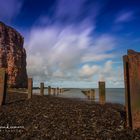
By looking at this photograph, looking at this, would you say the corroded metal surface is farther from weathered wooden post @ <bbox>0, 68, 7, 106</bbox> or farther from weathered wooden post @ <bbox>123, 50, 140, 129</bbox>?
weathered wooden post @ <bbox>123, 50, 140, 129</bbox>

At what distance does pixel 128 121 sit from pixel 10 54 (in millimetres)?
44029

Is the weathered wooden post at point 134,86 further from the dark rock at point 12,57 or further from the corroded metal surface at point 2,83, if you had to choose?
the dark rock at point 12,57

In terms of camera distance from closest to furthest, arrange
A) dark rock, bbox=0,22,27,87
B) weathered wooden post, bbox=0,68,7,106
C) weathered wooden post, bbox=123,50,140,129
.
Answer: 1. weathered wooden post, bbox=123,50,140,129
2. weathered wooden post, bbox=0,68,7,106
3. dark rock, bbox=0,22,27,87

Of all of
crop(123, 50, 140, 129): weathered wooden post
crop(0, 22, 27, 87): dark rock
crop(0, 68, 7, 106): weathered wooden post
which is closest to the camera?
crop(123, 50, 140, 129): weathered wooden post

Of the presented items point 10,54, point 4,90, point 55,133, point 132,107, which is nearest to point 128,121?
point 132,107

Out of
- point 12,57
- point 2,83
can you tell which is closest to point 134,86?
point 2,83

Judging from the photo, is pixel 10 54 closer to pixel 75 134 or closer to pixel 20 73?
pixel 20 73

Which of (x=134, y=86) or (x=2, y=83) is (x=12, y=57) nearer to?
(x=2, y=83)

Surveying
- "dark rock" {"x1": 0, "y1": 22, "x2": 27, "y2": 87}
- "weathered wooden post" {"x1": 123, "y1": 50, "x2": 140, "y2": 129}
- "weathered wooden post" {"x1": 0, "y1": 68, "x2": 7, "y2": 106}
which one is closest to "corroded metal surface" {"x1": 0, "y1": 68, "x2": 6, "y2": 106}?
"weathered wooden post" {"x1": 0, "y1": 68, "x2": 7, "y2": 106}

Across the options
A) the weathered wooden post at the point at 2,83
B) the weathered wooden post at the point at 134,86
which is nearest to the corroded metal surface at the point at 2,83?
the weathered wooden post at the point at 2,83

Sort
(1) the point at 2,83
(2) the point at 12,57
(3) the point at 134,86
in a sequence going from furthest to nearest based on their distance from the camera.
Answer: (2) the point at 12,57
(1) the point at 2,83
(3) the point at 134,86

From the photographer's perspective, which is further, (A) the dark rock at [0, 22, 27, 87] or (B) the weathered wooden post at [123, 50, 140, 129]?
(A) the dark rock at [0, 22, 27, 87]

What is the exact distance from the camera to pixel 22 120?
6.91 m

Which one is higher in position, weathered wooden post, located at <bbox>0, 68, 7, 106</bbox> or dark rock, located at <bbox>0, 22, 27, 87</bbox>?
dark rock, located at <bbox>0, 22, 27, 87</bbox>
